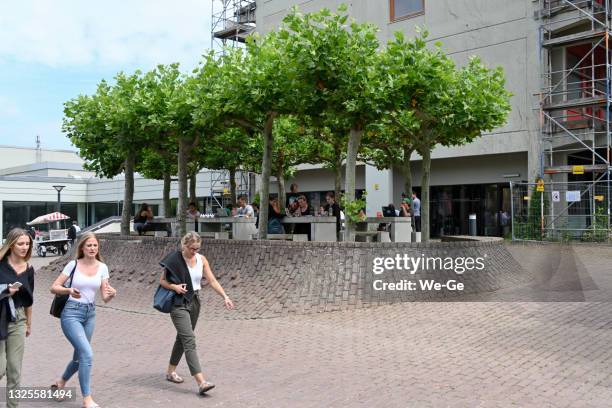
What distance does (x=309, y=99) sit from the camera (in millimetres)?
12625

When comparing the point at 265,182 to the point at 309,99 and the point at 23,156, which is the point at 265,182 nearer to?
the point at 309,99

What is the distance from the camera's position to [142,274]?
47.4 feet

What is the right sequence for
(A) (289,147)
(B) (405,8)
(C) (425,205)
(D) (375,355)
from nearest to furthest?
(D) (375,355) < (C) (425,205) < (A) (289,147) < (B) (405,8)

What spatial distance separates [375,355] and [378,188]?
2349 cm

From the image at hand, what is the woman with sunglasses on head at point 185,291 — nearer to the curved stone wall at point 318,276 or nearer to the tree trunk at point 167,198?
the curved stone wall at point 318,276

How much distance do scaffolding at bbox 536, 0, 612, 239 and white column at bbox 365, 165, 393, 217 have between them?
8048 mm

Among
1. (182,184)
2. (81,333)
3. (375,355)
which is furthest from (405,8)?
(81,333)

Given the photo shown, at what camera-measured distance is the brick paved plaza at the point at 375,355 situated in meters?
6.12

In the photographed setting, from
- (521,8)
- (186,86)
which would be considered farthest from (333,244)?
(521,8)

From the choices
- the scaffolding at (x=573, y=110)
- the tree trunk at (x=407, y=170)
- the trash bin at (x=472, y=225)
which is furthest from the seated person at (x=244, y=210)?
the trash bin at (x=472, y=225)

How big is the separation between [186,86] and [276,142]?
5720mm

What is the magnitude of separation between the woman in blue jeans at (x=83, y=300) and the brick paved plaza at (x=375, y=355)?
0.45 m

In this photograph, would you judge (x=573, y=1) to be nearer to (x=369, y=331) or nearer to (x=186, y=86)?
(x=186, y=86)

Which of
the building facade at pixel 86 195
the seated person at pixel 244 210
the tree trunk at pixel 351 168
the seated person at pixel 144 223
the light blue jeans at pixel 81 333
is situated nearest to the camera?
the light blue jeans at pixel 81 333
